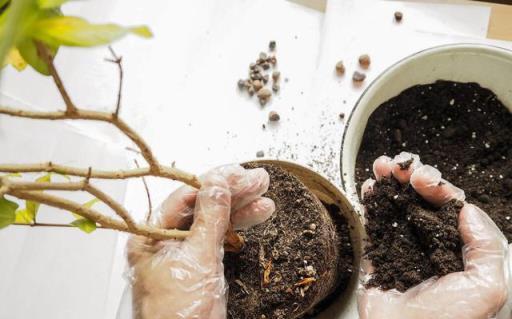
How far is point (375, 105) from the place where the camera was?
35.5 inches

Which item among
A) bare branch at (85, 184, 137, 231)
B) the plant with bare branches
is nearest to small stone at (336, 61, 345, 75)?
the plant with bare branches

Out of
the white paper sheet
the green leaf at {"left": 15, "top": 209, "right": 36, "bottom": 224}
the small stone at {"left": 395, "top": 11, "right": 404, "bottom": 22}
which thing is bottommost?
the white paper sheet

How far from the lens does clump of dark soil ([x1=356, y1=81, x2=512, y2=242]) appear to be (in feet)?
2.99

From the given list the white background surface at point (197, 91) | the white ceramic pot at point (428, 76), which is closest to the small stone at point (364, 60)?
the white background surface at point (197, 91)

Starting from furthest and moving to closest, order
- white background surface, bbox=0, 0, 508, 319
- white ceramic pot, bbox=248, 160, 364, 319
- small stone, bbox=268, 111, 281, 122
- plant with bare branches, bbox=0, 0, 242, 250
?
1. small stone, bbox=268, 111, 281, 122
2. white background surface, bbox=0, 0, 508, 319
3. white ceramic pot, bbox=248, 160, 364, 319
4. plant with bare branches, bbox=0, 0, 242, 250

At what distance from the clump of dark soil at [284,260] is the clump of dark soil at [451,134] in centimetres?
17

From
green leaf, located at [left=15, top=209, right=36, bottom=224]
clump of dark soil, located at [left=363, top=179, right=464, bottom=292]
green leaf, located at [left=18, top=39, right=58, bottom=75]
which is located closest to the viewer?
green leaf, located at [left=18, top=39, right=58, bottom=75]

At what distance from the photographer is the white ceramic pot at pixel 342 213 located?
0.82 meters

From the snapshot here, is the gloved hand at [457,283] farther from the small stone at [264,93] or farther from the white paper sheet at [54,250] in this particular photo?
the white paper sheet at [54,250]

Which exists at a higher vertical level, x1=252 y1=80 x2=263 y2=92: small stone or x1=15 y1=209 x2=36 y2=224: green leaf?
x1=252 y1=80 x2=263 y2=92: small stone

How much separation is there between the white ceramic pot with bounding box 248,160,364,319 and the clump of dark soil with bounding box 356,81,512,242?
0.30 ft

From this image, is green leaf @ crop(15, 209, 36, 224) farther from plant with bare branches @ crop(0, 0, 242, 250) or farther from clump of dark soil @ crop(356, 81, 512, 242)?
clump of dark soil @ crop(356, 81, 512, 242)

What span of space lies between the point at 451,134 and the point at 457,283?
36 cm

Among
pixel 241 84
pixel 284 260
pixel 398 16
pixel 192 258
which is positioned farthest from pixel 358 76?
pixel 192 258
